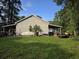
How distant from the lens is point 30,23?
38781mm

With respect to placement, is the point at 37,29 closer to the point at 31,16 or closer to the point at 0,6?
the point at 31,16

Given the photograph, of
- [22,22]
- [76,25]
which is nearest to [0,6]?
[22,22]

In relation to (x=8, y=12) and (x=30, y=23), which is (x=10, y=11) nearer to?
(x=8, y=12)

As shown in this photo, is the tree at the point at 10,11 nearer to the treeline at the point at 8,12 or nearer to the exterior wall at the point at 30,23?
the treeline at the point at 8,12

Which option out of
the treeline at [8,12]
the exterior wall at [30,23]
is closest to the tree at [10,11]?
the treeline at [8,12]

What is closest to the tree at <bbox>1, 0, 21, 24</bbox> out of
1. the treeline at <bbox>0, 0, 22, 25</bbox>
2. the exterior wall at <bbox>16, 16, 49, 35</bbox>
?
the treeline at <bbox>0, 0, 22, 25</bbox>

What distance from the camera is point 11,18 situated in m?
56.4

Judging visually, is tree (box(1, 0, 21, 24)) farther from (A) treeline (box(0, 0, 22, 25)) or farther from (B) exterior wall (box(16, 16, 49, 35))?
(B) exterior wall (box(16, 16, 49, 35))

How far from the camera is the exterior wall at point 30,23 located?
38.2m

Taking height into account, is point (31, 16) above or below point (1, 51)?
above

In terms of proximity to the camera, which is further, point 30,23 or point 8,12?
point 8,12

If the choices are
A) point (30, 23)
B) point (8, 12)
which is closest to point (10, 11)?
point (8, 12)

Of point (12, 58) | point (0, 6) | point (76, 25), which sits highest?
point (0, 6)

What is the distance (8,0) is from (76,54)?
46.9 m
